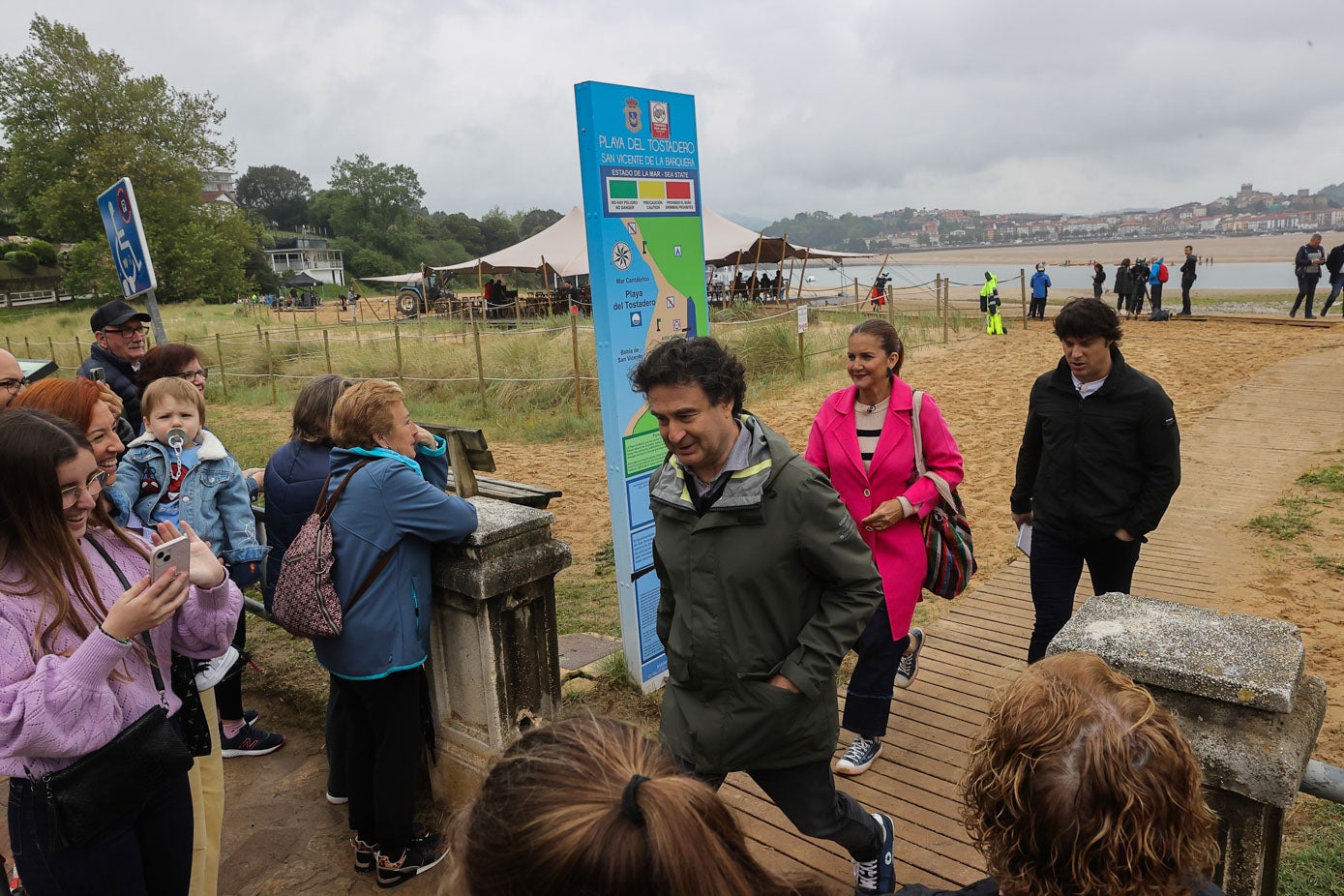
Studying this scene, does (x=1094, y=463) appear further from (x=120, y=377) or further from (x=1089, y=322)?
(x=120, y=377)

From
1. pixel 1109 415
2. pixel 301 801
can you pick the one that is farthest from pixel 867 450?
pixel 301 801

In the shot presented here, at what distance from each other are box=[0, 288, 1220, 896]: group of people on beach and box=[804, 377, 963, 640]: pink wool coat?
0.4 inches

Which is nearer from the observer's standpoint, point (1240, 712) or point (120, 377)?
point (1240, 712)

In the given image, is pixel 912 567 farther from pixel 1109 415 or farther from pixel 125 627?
pixel 125 627

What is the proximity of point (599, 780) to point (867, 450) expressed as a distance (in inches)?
88.1

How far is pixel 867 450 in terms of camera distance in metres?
2.99

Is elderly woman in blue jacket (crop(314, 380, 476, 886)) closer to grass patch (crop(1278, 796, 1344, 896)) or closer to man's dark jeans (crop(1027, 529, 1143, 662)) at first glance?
man's dark jeans (crop(1027, 529, 1143, 662))

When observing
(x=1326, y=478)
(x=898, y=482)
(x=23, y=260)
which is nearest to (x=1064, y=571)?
(x=898, y=482)

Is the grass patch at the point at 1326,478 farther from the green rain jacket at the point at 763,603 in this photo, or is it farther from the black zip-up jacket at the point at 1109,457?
the green rain jacket at the point at 763,603

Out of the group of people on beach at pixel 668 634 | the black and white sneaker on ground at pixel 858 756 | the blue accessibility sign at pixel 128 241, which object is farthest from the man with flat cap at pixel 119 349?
the black and white sneaker on ground at pixel 858 756

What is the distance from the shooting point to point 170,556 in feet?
5.62

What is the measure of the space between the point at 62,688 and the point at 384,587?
89 centimetres

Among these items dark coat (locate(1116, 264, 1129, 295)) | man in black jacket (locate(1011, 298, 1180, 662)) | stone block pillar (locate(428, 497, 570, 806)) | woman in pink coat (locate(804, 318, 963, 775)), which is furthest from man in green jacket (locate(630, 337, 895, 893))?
dark coat (locate(1116, 264, 1129, 295))

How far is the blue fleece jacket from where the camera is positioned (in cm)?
236
